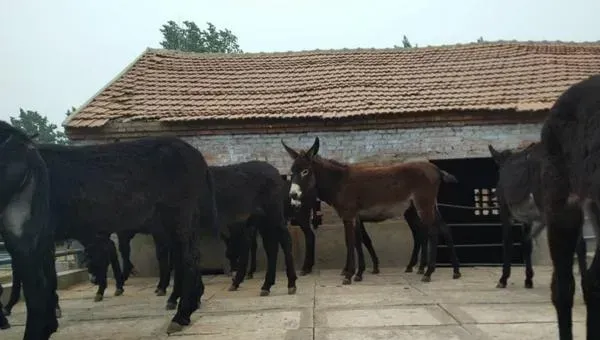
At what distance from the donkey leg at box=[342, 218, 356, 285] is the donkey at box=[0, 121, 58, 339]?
5155mm

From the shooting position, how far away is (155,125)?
39.8ft

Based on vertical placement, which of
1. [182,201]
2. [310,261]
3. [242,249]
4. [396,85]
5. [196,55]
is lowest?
[310,261]

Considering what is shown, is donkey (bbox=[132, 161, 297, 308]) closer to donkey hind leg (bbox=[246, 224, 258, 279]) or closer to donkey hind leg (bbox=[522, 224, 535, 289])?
donkey hind leg (bbox=[246, 224, 258, 279])

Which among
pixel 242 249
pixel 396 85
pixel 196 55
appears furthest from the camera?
pixel 196 55

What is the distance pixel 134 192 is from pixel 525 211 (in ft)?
17.7

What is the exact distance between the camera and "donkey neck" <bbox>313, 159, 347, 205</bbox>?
9.91 m

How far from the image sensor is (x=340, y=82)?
14.3 m

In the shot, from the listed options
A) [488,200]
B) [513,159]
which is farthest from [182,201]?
[488,200]

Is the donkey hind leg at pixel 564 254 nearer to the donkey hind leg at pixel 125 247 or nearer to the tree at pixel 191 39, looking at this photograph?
the donkey hind leg at pixel 125 247

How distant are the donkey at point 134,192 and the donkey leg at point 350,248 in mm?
3330

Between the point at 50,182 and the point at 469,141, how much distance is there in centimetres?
899

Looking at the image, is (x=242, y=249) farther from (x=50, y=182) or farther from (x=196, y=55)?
(x=196, y=55)

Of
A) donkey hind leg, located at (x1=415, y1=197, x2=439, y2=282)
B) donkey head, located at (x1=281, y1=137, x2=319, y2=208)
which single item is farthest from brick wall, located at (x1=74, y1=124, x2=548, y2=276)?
donkey head, located at (x1=281, y1=137, x2=319, y2=208)

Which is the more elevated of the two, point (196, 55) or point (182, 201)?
point (196, 55)
